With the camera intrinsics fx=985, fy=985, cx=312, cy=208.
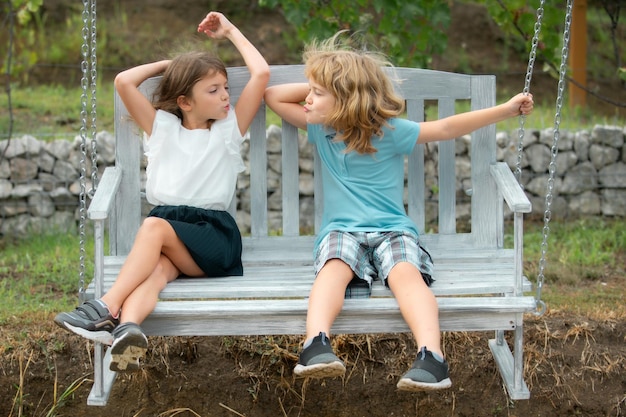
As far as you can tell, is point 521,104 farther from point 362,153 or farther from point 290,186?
point 290,186

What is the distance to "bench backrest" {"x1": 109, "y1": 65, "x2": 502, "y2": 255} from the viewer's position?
13.2 ft

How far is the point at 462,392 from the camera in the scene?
450 cm

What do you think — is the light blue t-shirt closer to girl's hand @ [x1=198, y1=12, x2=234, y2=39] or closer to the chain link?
girl's hand @ [x1=198, y1=12, x2=234, y2=39]

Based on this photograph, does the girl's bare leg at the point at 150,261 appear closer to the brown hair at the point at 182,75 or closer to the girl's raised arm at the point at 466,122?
the brown hair at the point at 182,75

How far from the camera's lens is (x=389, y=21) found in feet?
18.1

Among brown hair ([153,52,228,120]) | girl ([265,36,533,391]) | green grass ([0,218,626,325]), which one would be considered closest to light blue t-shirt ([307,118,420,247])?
girl ([265,36,533,391])

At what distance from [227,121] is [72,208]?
2882 millimetres

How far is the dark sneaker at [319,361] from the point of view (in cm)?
318

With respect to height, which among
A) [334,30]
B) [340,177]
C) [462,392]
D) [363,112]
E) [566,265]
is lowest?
[462,392]

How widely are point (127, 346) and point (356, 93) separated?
49.5 inches

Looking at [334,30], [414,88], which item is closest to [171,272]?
[414,88]

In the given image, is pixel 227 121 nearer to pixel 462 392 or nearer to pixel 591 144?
pixel 462 392

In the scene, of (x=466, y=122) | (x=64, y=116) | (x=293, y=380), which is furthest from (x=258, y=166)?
(x=64, y=116)

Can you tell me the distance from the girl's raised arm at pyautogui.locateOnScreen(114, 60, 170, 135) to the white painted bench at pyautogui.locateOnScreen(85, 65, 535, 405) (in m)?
0.10
